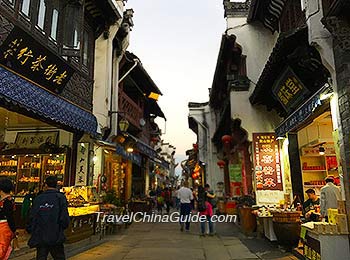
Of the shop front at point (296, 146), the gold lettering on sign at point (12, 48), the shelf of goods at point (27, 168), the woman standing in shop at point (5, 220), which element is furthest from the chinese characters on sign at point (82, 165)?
the woman standing in shop at point (5, 220)

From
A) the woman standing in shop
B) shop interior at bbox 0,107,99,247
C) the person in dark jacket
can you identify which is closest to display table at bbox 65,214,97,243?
shop interior at bbox 0,107,99,247

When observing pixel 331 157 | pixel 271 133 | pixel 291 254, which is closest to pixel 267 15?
pixel 271 133

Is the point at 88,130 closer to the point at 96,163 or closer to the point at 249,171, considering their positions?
the point at 96,163

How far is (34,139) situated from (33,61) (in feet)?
15.5

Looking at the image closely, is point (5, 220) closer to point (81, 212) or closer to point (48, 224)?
point (48, 224)

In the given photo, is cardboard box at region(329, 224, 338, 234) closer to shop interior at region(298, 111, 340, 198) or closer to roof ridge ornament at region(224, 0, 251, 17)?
shop interior at region(298, 111, 340, 198)

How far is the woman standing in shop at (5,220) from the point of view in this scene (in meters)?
4.48

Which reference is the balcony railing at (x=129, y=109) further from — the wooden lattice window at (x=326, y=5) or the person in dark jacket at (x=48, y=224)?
the wooden lattice window at (x=326, y=5)

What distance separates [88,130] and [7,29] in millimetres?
4105

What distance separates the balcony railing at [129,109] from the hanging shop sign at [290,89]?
7585mm

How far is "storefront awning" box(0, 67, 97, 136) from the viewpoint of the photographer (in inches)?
247

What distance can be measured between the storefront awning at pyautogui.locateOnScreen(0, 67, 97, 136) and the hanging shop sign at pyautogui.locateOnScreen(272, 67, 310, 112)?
623 centimetres

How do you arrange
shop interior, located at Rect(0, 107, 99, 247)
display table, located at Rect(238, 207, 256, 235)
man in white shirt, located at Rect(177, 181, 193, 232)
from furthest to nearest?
man in white shirt, located at Rect(177, 181, 193, 232), display table, located at Rect(238, 207, 256, 235), shop interior, located at Rect(0, 107, 99, 247)

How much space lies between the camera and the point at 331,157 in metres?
11.5
